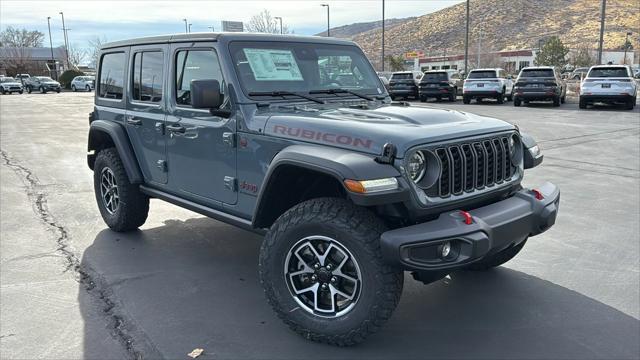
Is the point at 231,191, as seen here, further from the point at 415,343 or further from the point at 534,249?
the point at 534,249

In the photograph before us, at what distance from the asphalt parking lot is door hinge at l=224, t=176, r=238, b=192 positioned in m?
0.81

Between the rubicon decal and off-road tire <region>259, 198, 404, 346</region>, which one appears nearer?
off-road tire <region>259, 198, 404, 346</region>

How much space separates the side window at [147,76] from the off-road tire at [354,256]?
209cm

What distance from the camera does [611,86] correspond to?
1942cm

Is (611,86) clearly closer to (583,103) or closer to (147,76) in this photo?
(583,103)

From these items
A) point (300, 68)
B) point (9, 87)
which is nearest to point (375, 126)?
point (300, 68)

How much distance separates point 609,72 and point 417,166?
1973 centimetres

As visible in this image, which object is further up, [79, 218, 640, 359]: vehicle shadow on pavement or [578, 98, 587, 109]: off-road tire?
[578, 98, 587, 109]: off-road tire

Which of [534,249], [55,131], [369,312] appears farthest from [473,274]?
[55,131]

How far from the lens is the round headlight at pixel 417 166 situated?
10.1 feet

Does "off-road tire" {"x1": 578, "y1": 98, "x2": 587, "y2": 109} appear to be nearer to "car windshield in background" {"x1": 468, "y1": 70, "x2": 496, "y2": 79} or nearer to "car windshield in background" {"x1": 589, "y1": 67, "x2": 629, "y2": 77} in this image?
"car windshield in background" {"x1": 589, "y1": 67, "x2": 629, "y2": 77}

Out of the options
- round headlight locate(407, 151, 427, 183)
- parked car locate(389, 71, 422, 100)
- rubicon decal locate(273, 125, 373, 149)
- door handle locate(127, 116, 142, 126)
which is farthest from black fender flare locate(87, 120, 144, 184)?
parked car locate(389, 71, 422, 100)

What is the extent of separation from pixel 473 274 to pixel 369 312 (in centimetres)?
171

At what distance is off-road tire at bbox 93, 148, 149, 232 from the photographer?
5266 mm
